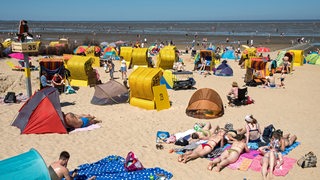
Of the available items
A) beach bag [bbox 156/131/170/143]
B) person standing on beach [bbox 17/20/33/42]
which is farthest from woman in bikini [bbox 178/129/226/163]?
person standing on beach [bbox 17/20/33/42]

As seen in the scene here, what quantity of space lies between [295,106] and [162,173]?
7835 mm

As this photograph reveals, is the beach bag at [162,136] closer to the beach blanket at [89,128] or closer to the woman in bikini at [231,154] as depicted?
the woman in bikini at [231,154]

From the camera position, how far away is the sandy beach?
25.7 ft

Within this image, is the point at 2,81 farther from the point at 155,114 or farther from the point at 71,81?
the point at 155,114

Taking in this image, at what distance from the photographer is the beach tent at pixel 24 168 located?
5098 millimetres

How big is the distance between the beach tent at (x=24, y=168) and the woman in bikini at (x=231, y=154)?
3.65m

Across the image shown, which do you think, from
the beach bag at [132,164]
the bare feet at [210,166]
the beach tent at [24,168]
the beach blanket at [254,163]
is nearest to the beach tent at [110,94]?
the beach bag at [132,164]

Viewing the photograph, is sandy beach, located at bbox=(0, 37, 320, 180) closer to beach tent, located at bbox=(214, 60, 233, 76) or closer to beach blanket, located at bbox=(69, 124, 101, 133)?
beach blanket, located at bbox=(69, 124, 101, 133)

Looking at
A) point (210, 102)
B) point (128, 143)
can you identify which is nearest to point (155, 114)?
point (210, 102)

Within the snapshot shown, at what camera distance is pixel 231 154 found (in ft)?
25.6

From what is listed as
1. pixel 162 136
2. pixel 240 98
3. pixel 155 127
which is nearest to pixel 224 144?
pixel 162 136

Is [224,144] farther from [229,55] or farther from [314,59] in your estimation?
[229,55]

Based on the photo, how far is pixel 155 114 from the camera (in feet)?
38.3

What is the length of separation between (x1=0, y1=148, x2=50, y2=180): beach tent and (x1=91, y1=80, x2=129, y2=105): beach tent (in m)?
7.45
